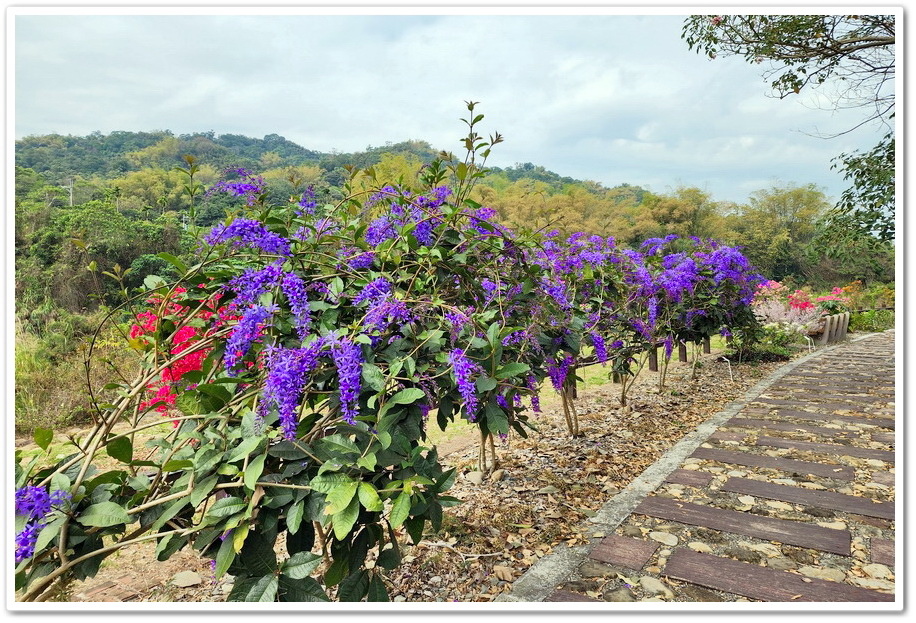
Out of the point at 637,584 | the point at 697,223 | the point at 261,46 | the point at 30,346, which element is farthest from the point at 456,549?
the point at 697,223

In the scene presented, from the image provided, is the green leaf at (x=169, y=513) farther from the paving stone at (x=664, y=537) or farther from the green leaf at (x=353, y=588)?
the paving stone at (x=664, y=537)

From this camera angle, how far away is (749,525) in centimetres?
197

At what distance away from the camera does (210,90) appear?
2.75 m

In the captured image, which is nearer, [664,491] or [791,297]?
[664,491]

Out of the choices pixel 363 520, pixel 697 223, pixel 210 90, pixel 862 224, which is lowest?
pixel 363 520

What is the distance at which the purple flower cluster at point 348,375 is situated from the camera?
1078 millimetres

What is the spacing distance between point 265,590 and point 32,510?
0.45 metres

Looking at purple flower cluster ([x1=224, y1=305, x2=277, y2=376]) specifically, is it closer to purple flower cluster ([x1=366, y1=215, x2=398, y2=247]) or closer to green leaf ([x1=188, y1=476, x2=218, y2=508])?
green leaf ([x1=188, y1=476, x2=218, y2=508])

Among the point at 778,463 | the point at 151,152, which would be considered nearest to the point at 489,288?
the point at 778,463

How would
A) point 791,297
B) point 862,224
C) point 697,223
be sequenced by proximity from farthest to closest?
point 697,223 → point 791,297 → point 862,224

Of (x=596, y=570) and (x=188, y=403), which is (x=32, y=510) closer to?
(x=188, y=403)

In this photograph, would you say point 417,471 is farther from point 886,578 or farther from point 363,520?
point 886,578

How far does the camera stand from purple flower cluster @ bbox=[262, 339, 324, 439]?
1.05m

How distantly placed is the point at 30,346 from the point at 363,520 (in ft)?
21.2
